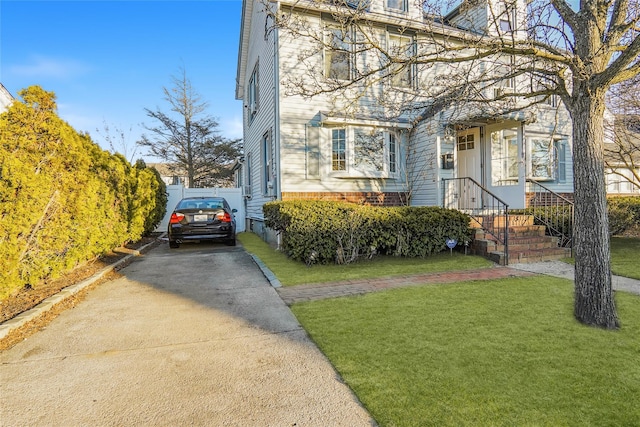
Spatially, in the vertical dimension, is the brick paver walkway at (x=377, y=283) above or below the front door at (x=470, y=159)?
below

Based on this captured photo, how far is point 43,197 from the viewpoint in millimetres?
4617

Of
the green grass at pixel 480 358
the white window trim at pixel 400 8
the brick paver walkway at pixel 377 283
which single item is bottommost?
the green grass at pixel 480 358

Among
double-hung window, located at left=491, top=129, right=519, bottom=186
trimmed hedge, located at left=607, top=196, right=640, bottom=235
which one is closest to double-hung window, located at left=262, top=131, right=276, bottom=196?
double-hung window, located at left=491, top=129, right=519, bottom=186

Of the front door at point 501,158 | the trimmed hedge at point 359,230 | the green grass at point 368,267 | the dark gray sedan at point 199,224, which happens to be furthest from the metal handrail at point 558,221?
the dark gray sedan at point 199,224

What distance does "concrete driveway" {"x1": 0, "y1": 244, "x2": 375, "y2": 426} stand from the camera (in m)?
2.27

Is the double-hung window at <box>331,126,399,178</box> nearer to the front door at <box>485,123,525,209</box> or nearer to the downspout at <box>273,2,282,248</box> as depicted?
the downspout at <box>273,2,282,248</box>

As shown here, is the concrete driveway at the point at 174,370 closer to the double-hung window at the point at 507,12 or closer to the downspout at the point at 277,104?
the double-hung window at the point at 507,12

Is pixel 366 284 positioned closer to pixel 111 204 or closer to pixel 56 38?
pixel 111 204

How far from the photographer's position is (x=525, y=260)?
7.35 m

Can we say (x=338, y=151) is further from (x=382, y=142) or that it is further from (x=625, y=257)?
(x=625, y=257)

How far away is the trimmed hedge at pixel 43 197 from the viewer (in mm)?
4117

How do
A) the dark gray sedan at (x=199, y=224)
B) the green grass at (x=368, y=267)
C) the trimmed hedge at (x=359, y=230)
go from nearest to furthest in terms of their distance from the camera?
the green grass at (x=368, y=267), the trimmed hedge at (x=359, y=230), the dark gray sedan at (x=199, y=224)

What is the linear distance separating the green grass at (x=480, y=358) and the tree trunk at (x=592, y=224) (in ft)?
0.74

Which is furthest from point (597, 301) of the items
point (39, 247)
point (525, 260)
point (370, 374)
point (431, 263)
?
point (39, 247)
